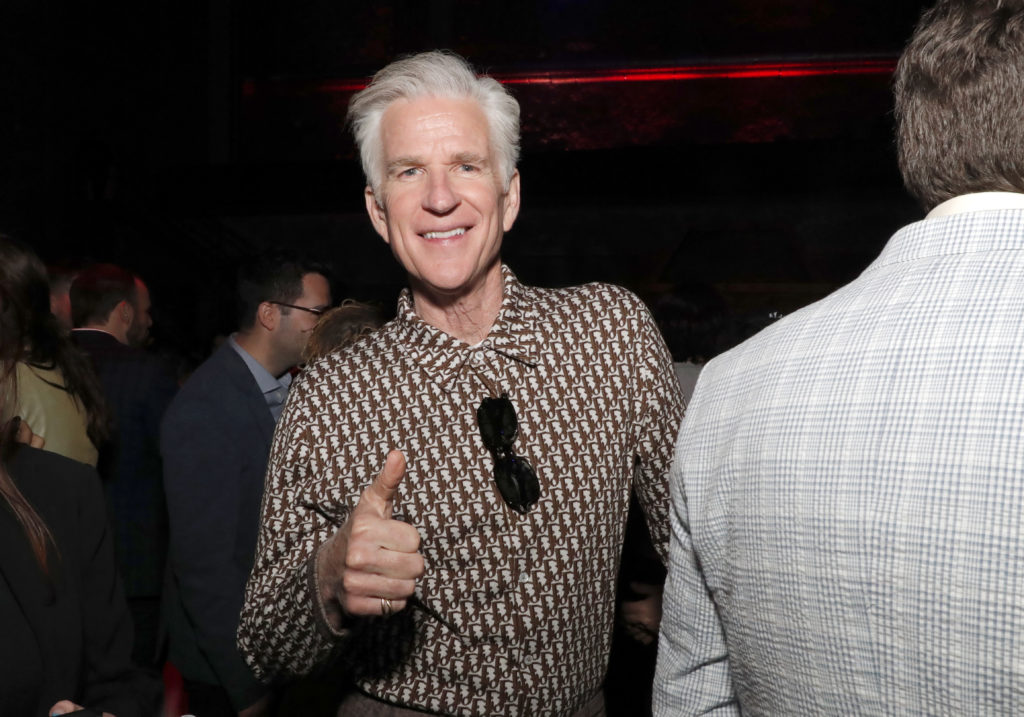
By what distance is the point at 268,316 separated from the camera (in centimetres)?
317

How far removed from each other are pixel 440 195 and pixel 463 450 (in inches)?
16.9

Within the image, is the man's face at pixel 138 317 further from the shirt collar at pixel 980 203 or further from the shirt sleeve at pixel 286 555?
the shirt collar at pixel 980 203

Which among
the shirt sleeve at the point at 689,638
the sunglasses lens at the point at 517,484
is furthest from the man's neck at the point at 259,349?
the shirt sleeve at the point at 689,638

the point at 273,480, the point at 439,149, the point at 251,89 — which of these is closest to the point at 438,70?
the point at 439,149

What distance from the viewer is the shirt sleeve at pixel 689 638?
45.4 inches

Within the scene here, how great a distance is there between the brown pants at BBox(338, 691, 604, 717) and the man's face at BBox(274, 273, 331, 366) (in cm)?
168

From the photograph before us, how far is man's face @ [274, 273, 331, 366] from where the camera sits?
125 inches

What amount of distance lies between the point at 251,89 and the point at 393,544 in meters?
11.2

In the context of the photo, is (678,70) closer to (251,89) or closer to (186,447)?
(251,89)

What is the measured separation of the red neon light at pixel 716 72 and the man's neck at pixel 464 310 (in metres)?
8.53

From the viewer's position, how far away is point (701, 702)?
117cm

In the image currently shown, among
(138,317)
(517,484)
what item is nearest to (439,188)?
(517,484)

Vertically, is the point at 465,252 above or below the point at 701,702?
above

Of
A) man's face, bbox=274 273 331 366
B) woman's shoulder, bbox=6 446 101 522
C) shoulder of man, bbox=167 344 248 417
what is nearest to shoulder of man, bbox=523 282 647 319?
woman's shoulder, bbox=6 446 101 522
